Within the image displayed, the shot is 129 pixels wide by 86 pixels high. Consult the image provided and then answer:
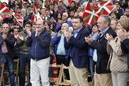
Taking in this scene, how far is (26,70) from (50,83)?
3.17ft

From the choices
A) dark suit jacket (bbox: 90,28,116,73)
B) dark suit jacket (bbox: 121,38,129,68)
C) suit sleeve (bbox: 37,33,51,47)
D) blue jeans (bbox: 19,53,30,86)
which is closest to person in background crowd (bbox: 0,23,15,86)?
blue jeans (bbox: 19,53,30,86)

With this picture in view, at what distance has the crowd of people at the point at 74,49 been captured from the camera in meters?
7.77

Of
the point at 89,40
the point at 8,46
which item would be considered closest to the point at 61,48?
the point at 8,46

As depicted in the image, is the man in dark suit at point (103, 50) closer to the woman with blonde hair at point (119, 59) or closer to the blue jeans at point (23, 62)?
the woman with blonde hair at point (119, 59)

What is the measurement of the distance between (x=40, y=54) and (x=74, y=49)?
116cm

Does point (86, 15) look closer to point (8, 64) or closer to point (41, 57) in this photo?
point (41, 57)

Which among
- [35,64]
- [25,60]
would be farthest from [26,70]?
[35,64]

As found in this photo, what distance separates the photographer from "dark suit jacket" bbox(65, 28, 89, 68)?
9.04m

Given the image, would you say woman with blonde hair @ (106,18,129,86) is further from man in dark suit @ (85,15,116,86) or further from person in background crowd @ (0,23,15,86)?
person in background crowd @ (0,23,15,86)

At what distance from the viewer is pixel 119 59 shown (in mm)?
7742

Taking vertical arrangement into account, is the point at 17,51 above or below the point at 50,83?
above

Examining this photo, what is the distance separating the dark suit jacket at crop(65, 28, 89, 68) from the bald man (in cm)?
98

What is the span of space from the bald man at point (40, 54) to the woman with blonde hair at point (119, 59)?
257 cm

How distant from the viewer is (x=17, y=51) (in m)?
11.4
